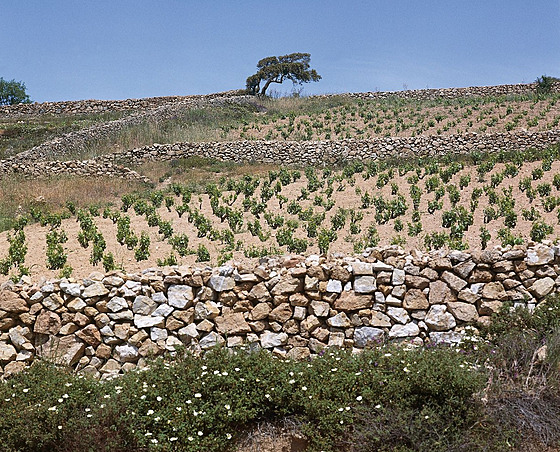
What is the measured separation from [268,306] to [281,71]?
111 feet

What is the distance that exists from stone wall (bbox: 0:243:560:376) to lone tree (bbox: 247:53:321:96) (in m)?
32.9

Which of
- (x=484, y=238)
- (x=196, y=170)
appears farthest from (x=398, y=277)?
(x=196, y=170)

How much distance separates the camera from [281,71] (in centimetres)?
3825

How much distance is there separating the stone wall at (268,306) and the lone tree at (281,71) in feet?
108

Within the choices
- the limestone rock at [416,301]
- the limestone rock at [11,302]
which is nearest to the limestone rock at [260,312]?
the limestone rock at [416,301]

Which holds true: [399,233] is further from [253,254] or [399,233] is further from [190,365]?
[190,365]

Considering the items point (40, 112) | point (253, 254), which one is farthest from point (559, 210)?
point (40, 112)

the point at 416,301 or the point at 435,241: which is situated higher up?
the point at 435,241

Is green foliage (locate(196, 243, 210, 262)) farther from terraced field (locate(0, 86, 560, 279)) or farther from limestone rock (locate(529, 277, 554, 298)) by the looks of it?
limestone rock (locate(529, 277, 554, 298))

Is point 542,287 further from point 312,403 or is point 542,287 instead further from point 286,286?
point 312,403

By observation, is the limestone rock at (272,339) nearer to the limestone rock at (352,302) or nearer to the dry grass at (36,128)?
the limestone rock at (352,302)

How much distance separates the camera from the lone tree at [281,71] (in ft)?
125

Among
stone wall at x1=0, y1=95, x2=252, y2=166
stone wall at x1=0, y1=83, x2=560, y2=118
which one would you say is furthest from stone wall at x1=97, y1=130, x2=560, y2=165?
stone wall at x1=0, y1=83, x2=560, y2=118

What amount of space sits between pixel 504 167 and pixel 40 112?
3420 cm
